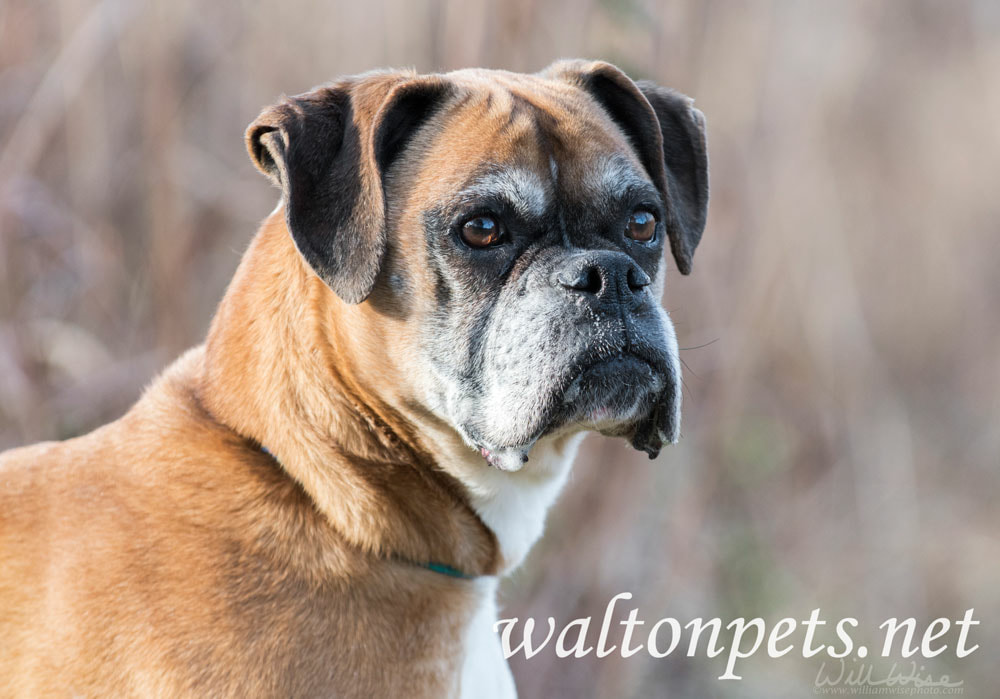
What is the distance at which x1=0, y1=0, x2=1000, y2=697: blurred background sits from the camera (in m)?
4.64

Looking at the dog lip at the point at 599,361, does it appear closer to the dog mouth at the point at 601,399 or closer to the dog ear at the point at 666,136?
the dog mouth at the point at 601,399

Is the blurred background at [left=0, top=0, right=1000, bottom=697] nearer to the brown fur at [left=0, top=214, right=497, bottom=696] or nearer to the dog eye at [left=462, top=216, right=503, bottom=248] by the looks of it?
the dog eye at [left=462, top=216, right=503, bottom=248]

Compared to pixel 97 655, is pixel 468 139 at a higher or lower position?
Result: higher

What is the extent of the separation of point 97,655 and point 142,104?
3212 mm

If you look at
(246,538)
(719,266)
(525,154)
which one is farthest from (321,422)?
(719,266)

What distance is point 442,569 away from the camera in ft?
8.63

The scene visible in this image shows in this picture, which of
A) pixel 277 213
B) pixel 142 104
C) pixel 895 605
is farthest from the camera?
pixel 895 605

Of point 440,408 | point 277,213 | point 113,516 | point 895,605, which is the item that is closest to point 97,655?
point 113,516

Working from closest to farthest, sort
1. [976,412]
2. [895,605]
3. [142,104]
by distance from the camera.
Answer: [142,104]
[895,605]
[976,412]

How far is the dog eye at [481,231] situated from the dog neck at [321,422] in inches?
14.5

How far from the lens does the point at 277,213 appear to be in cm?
278

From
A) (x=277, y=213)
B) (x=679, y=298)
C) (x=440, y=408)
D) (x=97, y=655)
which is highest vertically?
(x=277, y=213)

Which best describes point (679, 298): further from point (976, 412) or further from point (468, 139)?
point (976, 412)

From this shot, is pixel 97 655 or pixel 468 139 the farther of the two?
pixel 468 139
